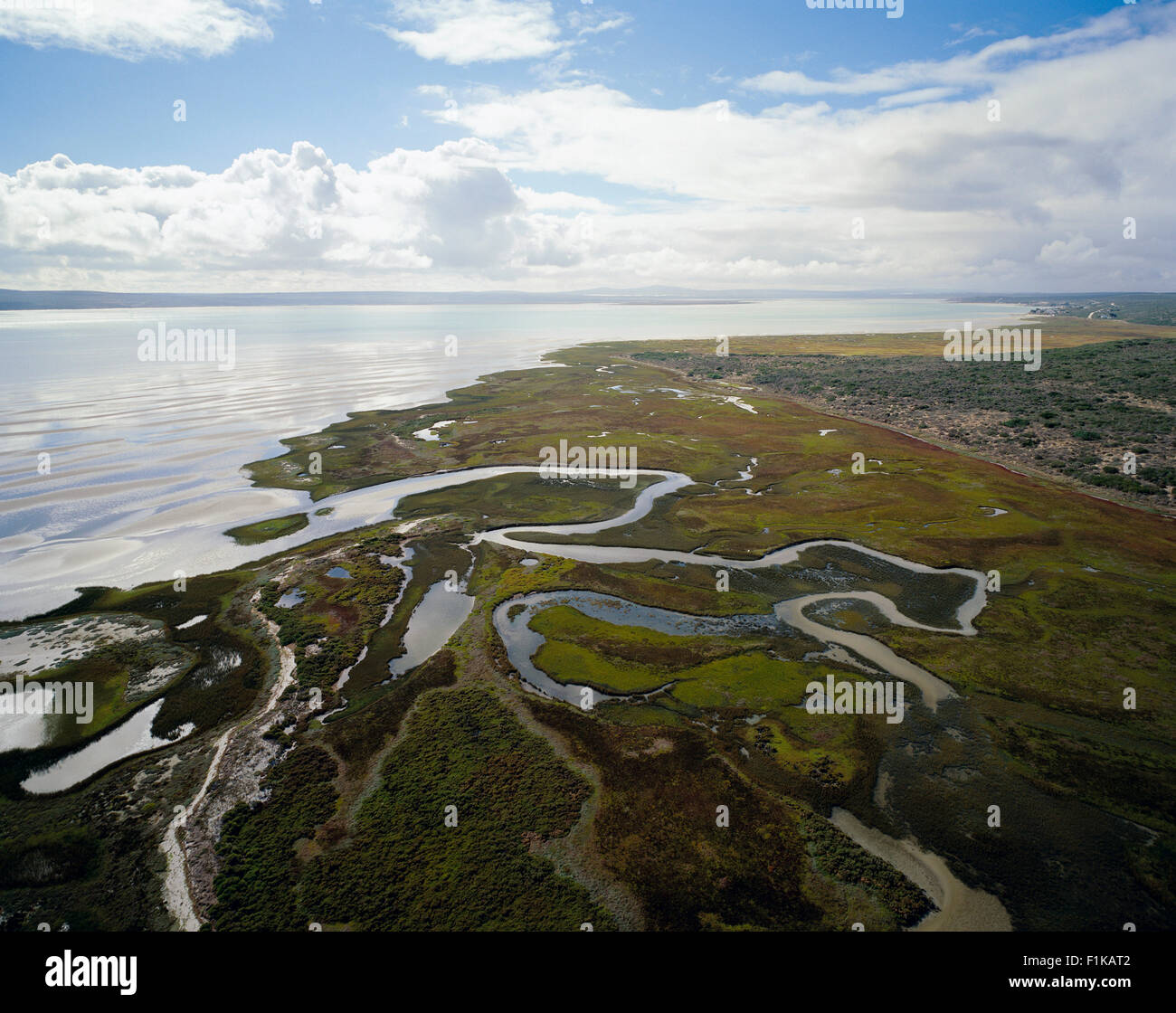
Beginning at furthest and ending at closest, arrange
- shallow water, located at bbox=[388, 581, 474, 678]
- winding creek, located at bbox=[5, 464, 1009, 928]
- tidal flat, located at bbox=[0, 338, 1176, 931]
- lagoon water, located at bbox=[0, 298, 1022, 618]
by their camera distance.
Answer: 1. lagoon water, located at bbox=[0, 298, 1022, 618]
2. shallow water, located at bbox=[388, 581, 474, 678]
3. winding creek, located at bbox=[5, 464, 1009, 928]
4. tidal flat, located at bbox=[0, 338, 1176, 931]

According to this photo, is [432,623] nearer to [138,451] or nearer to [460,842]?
[460,842]

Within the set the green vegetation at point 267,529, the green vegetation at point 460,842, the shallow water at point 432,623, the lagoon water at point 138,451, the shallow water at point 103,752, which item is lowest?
the green vegetation at point 460,842

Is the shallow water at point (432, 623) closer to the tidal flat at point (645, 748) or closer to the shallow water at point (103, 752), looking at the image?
the tidal flat at point (645, 748)

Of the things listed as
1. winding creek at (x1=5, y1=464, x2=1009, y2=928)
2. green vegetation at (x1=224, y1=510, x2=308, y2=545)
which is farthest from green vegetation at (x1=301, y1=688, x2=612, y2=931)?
green vegetation at (x1=224, y1=510, x2=308, y2=545)

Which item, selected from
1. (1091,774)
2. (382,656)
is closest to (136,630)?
(382,656)

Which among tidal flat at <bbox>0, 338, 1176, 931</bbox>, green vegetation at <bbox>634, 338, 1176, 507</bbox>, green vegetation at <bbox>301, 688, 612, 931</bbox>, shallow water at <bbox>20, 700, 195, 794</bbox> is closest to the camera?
green vegetation at <bbox>301, 688, 612, 931</bbox>

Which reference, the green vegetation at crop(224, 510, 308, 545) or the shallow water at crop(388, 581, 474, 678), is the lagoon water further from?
the shallow water at crop(388, 581, 474, 678)

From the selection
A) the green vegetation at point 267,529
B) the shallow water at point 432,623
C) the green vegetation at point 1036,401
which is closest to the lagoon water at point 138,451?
the green vegetation at point 267,529
